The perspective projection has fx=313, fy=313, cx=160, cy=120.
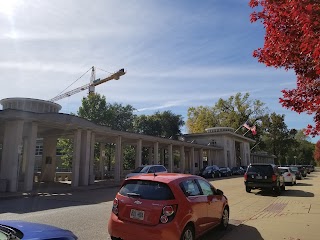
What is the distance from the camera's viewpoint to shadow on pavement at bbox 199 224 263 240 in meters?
7.78

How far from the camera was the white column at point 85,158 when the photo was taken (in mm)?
24516

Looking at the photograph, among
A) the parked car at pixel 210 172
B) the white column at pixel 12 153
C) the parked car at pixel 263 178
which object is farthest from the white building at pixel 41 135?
the parked car at pixel 263 178

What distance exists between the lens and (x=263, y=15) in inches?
251

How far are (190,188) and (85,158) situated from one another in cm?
1890

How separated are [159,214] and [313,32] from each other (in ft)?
13.5

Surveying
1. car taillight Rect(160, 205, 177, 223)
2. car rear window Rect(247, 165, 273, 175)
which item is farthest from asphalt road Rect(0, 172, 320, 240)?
car rear window Rect(247, 165, 273, 175)

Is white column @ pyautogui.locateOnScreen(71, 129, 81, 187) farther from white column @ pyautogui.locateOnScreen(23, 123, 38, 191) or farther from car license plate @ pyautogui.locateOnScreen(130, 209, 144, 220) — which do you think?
car license plate @ pyautogui.locateOnScreen(130, 209, 144, 220)

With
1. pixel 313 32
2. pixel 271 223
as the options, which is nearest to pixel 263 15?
pixel 313 32

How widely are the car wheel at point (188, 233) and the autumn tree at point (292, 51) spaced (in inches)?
127

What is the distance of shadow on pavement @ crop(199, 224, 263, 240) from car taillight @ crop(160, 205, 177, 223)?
85.0 inches

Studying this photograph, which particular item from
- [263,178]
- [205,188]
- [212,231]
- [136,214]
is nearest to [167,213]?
[136,214]

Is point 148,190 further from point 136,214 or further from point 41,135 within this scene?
point 41,135

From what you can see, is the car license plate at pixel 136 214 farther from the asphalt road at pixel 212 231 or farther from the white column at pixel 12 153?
the white column at pixel 12 153

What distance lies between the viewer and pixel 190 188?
23.3 feet
